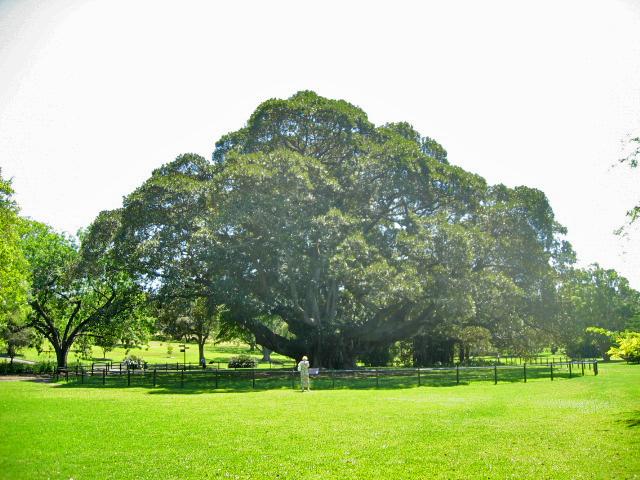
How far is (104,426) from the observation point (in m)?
15.7

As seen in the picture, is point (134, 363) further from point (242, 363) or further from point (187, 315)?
point (242, 363)

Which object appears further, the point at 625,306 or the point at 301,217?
the point at 625,306

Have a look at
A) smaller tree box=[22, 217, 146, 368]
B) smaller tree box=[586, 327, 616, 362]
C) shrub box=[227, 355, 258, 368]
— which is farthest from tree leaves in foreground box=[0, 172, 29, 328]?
smaller tree box=[586, 327, 616, 362]

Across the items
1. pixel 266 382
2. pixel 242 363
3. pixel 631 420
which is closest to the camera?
pixel 631 420

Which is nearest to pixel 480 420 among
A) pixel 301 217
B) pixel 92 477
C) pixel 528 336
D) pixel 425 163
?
pixel 92 477

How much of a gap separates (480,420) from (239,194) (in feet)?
74.6

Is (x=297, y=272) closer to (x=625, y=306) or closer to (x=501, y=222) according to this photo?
(x=501, y=222)

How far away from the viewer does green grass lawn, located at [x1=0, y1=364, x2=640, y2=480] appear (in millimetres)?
10625

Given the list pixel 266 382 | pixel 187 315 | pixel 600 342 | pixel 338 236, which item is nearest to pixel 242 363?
pixel 187 315

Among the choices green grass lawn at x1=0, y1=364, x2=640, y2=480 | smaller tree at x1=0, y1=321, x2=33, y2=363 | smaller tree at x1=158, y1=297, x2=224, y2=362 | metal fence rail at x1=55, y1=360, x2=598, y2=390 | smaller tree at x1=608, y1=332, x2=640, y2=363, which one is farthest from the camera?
smaller tree at x1=0, y1=321, x2=33, y2=363

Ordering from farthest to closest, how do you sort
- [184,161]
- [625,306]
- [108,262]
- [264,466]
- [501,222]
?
[625,306] < [501,222] < [184,161] < [108,262] < [264,466]

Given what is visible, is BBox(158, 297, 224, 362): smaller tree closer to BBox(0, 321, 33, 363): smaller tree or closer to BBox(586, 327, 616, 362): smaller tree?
BBox(0, 321, 33, 363): smaller tree

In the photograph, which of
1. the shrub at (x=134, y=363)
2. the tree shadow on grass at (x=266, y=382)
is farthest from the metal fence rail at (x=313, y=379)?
the shrub at (x=134, y=363)

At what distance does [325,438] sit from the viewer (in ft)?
44.5
